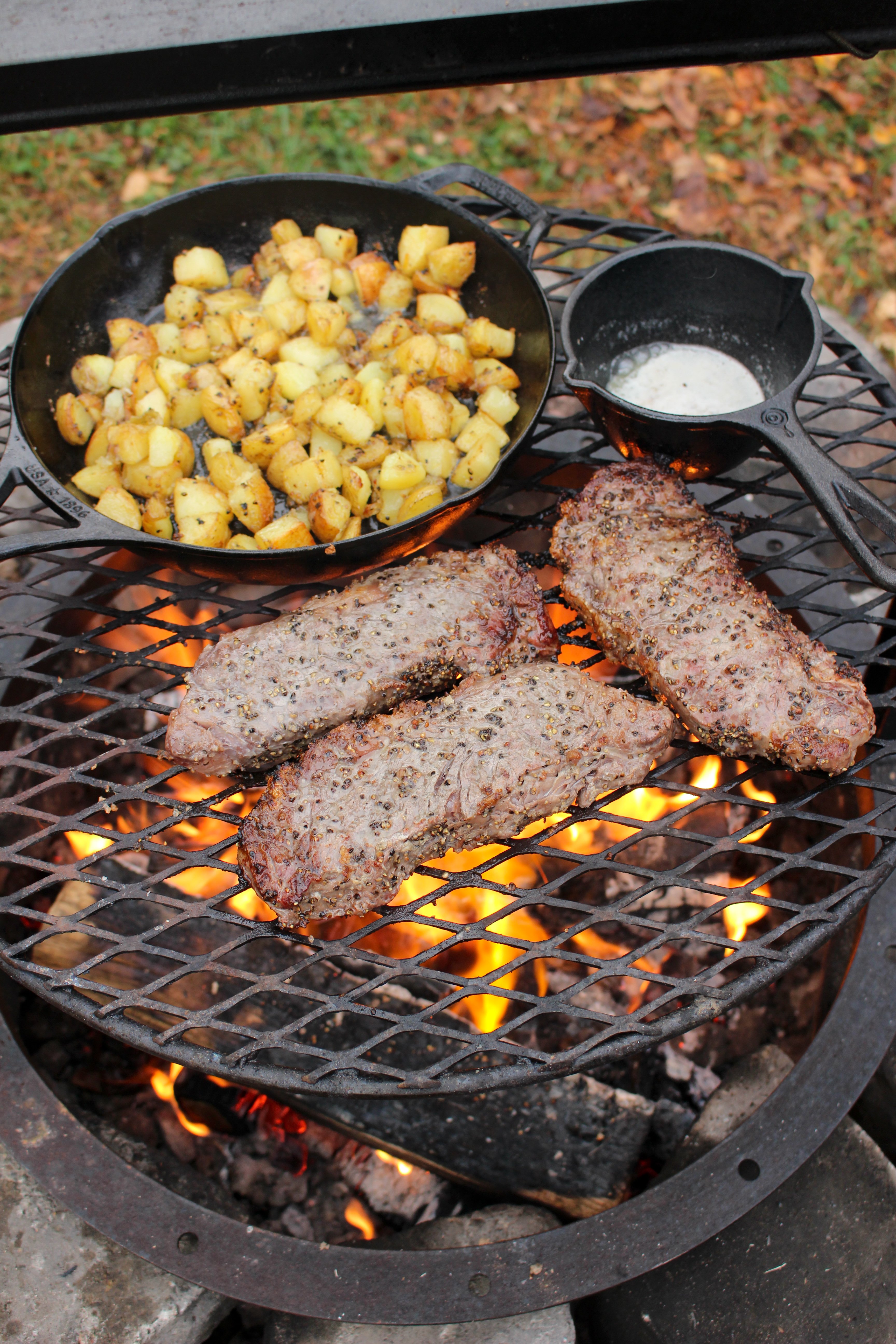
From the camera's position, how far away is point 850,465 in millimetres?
3580

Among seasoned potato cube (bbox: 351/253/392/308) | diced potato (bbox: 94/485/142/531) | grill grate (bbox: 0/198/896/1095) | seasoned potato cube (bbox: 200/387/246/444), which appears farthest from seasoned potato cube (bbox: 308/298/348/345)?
diced potato (bbox: 94/485/142/531)

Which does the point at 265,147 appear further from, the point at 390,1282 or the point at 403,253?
the point at 390,1282

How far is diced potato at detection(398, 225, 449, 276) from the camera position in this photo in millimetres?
2893

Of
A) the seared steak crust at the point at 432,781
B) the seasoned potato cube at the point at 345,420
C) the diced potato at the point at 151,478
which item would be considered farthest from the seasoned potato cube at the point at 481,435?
the diced potato at the point at 151,478

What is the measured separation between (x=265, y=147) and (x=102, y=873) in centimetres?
474

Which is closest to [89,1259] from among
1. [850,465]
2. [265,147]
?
[850,465]

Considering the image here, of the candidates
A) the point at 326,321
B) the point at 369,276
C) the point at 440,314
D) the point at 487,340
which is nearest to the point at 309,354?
the point at 326,321

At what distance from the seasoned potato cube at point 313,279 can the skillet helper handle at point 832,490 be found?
1.51 metres

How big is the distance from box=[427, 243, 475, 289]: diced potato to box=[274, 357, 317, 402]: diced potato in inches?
20.8

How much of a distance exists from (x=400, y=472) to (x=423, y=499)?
13 cm

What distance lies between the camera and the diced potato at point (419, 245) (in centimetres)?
289

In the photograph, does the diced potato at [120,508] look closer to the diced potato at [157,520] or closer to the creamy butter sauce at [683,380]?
the diced potato at [157,520]

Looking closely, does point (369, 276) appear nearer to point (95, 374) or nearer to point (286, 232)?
point (286, 232)

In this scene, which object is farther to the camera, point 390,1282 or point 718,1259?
point 718,1259
